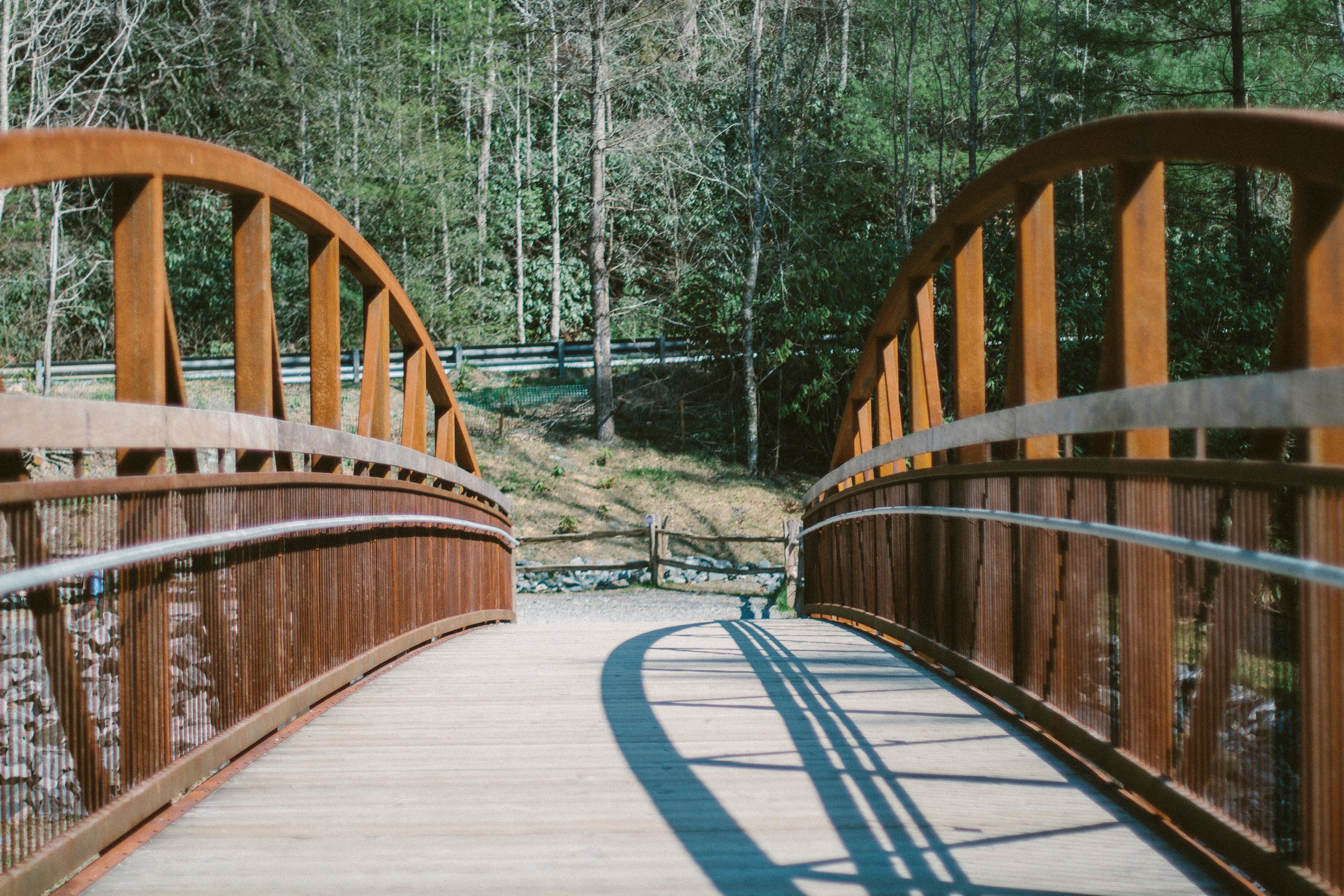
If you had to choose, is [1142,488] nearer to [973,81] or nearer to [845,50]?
[973,81]

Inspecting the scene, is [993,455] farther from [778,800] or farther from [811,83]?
[811,83]

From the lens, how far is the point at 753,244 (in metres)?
22.9

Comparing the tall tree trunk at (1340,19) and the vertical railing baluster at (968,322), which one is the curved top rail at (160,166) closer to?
the vertical railing baluster at (968,322)

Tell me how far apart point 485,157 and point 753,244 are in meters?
13.5

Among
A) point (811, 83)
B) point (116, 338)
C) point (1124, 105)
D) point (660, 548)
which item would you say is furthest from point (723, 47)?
point (116, 338)

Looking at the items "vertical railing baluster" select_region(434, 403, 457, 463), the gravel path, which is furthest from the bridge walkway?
the gravel path

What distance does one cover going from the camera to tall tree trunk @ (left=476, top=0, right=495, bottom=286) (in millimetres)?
32219

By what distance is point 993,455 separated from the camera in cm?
523

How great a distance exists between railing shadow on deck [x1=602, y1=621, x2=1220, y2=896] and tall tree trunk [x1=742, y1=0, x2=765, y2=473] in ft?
59.1

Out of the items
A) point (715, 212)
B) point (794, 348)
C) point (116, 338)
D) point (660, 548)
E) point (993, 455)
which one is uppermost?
point (715, 212)

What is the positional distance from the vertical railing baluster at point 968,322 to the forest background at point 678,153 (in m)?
13.1

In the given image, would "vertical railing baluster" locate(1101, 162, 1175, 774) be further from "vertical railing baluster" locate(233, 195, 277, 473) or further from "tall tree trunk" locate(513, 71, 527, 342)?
"tall tree trunk" locate(513, 71, 527, 342)

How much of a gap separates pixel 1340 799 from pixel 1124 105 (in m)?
21.6

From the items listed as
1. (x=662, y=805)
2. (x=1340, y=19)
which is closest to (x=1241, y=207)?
(x=1340, y=19)
